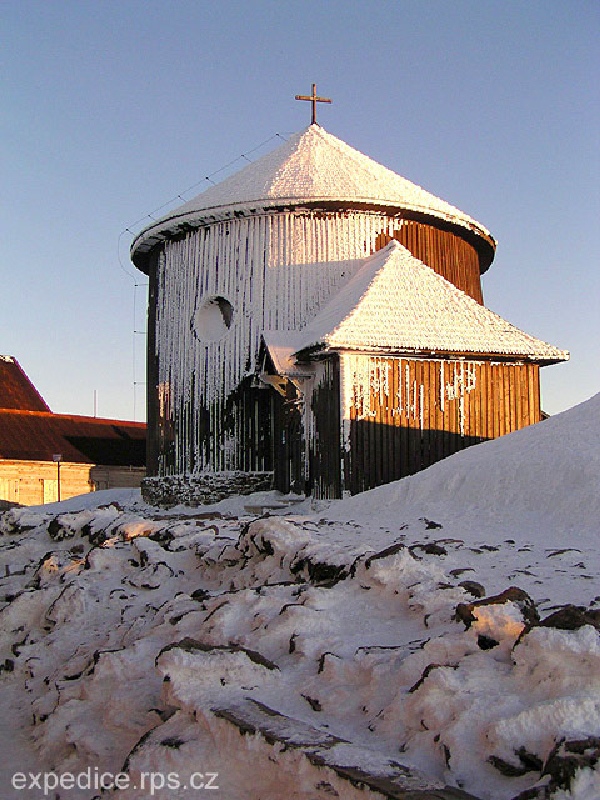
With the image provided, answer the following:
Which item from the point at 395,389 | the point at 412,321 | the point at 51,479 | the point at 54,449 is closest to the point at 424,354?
the point at 412,321

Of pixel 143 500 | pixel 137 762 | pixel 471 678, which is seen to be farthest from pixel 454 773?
pixel 143 500

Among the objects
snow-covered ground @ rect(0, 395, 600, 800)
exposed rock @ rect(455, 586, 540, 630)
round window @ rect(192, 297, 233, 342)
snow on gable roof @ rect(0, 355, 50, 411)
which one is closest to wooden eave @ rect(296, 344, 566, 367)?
round window @ rect(192, 297, 233, 342)

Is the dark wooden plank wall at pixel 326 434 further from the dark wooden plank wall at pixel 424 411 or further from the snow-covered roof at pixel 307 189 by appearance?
the snow-covered roof at pixel 307 189

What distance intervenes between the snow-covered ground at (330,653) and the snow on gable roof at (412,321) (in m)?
5.61

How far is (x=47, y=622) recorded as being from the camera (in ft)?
24.1

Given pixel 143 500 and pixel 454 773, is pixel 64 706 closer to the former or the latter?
pixel 454 773

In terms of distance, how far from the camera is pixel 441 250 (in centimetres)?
1931

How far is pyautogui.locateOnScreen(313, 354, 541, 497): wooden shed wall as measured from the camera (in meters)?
14.5

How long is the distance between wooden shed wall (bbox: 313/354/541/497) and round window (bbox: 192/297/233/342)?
4.96m

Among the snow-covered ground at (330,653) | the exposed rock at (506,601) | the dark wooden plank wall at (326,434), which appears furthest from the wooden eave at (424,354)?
the exposed rock at (506,601)

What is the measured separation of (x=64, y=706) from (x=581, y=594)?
3200 millimetres

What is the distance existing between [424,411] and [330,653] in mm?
10548

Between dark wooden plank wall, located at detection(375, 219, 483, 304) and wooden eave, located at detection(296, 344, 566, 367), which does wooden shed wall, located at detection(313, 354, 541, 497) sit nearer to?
wooden eave, located at detection(296, 344, 566, 367)

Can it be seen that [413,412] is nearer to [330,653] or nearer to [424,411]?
[424,411]
